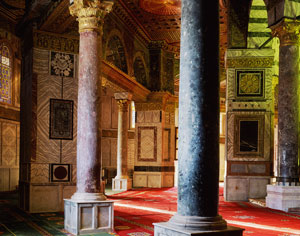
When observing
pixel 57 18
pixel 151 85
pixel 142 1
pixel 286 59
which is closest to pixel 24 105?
pixel 57 18

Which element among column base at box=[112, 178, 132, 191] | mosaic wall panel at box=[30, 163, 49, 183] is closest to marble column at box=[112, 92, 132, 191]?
column base at box=[112, 178, 132, 191]

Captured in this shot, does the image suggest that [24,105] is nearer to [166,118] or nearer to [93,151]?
[93,151]

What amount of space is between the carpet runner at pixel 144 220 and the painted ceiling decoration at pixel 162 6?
19.7ft

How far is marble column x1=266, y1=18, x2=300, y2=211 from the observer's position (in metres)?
8.87

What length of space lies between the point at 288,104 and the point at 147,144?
806 centimetres

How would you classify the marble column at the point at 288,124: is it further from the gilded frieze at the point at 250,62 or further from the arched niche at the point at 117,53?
the arched niche at the point at 117,53

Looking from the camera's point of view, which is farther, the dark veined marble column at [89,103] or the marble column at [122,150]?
the marble column at [122,150]

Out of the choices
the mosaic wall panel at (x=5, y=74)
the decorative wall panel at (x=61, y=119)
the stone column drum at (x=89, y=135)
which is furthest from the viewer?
the mosaic wall panel at (x=5, y=74)

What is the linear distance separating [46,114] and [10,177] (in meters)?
6.01

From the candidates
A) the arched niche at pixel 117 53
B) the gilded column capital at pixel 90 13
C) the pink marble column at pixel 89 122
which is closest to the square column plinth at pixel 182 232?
the pink marble column at pixel 89 122

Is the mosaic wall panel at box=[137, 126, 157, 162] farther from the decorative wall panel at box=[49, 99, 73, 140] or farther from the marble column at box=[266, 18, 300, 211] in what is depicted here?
the decorative wall panel at box=[49, 99, 73, 140]

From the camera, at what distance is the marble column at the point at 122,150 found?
14359 mm

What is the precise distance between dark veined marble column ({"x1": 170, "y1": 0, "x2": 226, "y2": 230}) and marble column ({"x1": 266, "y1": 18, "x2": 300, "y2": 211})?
5.90 meters

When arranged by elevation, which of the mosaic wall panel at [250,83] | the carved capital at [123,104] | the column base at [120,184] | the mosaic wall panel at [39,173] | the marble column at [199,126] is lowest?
the column base at [120,184]
